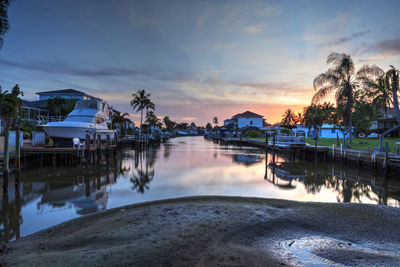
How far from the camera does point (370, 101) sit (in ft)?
91.4

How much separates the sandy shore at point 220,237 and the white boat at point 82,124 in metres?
17.6

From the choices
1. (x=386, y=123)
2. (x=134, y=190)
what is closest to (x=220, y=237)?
(x=134, y=190)

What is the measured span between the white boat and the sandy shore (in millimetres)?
17555

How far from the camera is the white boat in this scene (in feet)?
77.9

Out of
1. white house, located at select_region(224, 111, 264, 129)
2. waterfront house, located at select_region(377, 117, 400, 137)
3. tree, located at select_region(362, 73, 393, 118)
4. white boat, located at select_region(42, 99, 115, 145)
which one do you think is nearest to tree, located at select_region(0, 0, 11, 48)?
white boat, located at select_region(42, 99, 115, 145)

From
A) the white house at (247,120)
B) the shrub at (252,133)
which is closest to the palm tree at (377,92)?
the shrub at (252,133)

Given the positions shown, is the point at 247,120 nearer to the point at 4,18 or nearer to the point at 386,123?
the point at 386,123

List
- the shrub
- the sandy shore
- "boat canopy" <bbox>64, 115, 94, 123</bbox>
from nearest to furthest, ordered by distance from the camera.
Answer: the sandy shore → "boat canopy" <bbox>64, 115, 94, 123</bbox> → the shrub

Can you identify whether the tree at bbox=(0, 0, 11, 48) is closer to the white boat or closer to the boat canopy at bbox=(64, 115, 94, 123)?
the white boat

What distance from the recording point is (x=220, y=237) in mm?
6289

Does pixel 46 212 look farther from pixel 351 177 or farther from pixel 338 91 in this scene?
pixel 338 91

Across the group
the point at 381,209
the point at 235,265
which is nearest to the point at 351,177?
the point at 381,209

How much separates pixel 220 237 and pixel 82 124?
22636 mm

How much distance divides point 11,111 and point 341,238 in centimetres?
2231
